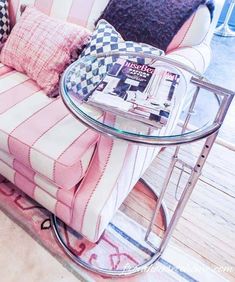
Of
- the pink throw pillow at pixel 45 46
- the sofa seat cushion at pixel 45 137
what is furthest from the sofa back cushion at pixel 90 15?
the sofa seat cushion at pixel 45 137

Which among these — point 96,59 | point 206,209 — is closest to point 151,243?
point 206,209

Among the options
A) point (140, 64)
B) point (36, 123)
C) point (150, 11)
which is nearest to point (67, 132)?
point (36, 123)

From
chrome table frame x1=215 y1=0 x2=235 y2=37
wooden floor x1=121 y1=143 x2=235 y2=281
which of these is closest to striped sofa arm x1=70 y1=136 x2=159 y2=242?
wooden floor x1=121 y1=143 x2=235 y2=281

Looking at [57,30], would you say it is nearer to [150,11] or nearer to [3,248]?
[150,11]

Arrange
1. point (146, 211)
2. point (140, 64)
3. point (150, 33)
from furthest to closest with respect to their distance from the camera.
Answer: point (146, 211), point (150, 33), point (140, 64)

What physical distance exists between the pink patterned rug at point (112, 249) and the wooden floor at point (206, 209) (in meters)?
0.06

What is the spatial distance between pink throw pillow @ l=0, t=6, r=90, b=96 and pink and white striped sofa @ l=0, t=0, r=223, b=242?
0.08 metres

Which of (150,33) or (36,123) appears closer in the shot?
(36,123)

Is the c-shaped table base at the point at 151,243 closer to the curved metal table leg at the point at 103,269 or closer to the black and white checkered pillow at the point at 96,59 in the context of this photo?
the curved metal table leg at the point at 103,269

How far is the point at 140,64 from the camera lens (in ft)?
2.97

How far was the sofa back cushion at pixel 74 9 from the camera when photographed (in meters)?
1.31

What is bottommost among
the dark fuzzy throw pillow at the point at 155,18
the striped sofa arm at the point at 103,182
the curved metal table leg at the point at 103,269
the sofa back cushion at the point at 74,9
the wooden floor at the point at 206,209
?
the curved metal table leg at the point at 103,269

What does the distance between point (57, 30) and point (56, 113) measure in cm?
39

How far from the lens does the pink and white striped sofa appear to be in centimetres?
91
